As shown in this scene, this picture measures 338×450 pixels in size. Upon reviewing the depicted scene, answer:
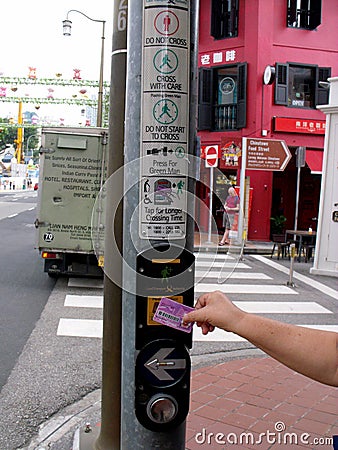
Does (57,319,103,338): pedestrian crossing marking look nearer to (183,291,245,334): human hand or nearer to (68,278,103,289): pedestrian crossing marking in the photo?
(68,278,103,289): pedestrian crossing marking

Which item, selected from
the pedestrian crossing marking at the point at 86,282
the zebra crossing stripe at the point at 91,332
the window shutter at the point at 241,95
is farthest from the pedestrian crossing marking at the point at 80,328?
the window shutter at the point at 241,95

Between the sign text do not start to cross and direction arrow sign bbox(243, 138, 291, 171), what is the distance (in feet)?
50.6

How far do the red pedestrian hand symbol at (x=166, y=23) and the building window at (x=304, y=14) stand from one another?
19478 mm

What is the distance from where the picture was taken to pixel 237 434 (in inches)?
163

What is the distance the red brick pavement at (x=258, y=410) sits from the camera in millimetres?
4066

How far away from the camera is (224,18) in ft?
68.8

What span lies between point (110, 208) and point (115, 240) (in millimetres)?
272

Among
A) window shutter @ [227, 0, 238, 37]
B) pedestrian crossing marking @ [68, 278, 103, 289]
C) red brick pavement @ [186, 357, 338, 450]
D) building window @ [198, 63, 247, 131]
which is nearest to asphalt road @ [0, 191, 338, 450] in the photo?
pedestrian crossing marking @ [68, 278, 103, 289]

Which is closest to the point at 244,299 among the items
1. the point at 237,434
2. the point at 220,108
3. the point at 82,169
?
the point at 82,169

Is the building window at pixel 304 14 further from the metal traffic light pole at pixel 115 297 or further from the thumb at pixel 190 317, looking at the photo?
the thumb at pixel 190 317

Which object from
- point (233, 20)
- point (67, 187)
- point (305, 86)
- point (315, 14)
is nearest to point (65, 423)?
point (67, 187)

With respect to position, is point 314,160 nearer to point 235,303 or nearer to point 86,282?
point 86,282

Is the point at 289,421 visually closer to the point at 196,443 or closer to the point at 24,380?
the point at 196,443

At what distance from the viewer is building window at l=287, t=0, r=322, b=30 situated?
2034 cm
